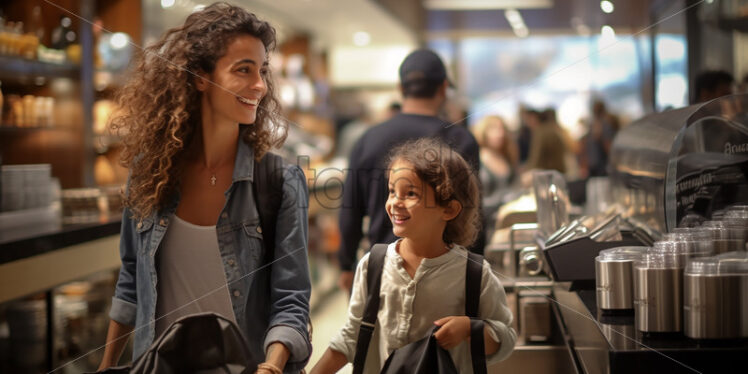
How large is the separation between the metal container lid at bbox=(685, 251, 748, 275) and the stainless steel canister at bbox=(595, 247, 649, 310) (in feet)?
0.30

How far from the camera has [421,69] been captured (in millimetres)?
1088

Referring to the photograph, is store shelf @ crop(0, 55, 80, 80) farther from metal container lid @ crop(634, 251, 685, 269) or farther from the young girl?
metal container lid @ crop(634, 251, 685, 269)

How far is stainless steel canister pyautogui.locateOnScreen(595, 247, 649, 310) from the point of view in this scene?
1.06 meters

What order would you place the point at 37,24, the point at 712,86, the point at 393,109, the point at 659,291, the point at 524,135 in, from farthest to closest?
the point at 524,135, the point at 37,24, the point at 712,86, the point at 393,109, the point at 659,291

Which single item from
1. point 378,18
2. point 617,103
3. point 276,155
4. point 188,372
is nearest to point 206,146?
point 276,155

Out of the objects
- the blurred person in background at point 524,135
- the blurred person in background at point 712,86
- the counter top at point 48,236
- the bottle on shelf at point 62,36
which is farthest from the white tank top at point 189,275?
the blurred person in background at point 524,135

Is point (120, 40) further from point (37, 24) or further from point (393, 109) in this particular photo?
point (393, 109)

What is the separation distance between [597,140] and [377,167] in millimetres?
3620

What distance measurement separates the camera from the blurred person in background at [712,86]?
2204 millimetres

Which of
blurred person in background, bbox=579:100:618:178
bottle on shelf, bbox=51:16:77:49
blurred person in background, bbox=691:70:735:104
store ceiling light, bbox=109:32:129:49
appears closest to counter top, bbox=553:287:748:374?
store ceiling light, bbox=109:32:129:49

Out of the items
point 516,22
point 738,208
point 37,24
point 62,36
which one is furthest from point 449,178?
point 62,36

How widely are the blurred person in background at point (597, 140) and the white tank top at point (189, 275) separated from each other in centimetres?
301

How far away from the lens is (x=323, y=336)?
3.09 ft

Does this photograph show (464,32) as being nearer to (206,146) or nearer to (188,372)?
(206,146)
